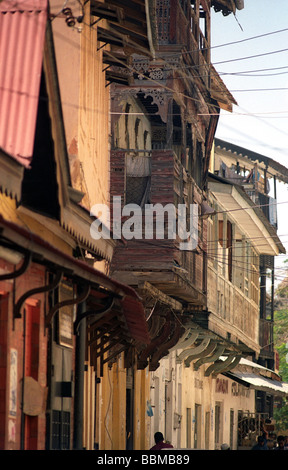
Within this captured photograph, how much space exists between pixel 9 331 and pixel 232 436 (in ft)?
91.7

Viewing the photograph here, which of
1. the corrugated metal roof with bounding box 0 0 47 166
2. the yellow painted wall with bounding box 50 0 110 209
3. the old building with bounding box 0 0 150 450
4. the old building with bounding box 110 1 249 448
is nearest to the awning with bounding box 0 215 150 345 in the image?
the old building with bounding box 0 0 150 450

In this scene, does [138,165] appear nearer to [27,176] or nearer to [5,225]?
[27,176]

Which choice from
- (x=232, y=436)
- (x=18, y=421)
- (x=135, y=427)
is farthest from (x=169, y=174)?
(x=232, y=436)

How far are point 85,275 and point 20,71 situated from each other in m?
1.99

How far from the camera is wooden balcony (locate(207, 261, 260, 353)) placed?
28.6 metres

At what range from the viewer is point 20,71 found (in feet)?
35.3

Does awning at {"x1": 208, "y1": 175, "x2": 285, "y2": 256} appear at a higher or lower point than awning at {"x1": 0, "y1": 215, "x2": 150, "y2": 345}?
higher

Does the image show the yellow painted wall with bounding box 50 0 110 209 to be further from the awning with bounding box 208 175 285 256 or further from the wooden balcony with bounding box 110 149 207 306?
the awning with bounding box 208 175 285 256

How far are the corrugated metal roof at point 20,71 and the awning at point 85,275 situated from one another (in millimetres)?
951

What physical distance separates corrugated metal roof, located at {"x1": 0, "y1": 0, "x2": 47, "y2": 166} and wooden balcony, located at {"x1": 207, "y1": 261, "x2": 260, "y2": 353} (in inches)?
661

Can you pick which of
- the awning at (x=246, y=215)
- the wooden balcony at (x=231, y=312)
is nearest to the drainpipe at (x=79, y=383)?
the wooden balcony at (x=231, y=312)

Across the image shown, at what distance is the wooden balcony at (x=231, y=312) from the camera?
28.6m

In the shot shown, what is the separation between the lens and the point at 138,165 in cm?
2092

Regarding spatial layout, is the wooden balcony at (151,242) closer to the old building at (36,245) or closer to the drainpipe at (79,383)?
the drainpipe at (79,383)
